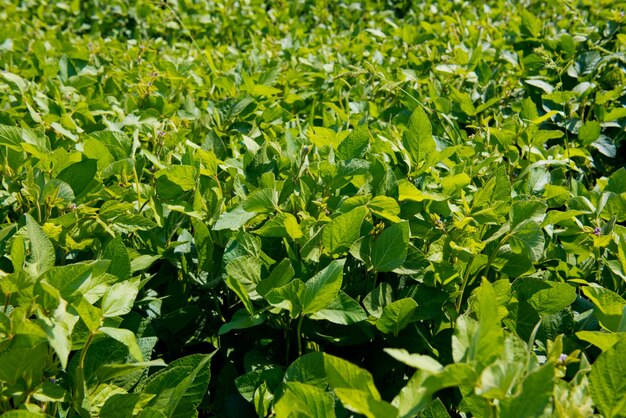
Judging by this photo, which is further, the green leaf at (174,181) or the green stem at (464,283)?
the green leaf at (174,181)

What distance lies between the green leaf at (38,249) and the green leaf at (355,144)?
0.88m

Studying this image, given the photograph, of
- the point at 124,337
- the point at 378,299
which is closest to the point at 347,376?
the point at 124,337

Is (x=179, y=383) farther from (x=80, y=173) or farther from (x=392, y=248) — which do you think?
(x=80, y=173)

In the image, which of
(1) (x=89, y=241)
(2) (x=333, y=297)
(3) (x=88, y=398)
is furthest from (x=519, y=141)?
(3) (x=88, y=398)

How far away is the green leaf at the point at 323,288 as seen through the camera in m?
Result: 1.48

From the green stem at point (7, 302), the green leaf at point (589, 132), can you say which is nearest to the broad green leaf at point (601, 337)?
the green stem at point (7, 302)

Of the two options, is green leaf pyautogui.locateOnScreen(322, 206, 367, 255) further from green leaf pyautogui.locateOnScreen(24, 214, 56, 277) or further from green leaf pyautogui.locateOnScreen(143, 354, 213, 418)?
green leaf pyautogui.locateOnScreen(24, 214, 56, 277)

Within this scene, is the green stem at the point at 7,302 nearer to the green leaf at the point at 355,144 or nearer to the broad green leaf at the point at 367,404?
the broad green leaf at the point at 367,404

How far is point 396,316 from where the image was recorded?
158 cm

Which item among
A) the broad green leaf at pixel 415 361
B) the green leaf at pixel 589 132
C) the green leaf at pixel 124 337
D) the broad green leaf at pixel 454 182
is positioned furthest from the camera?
the green leaf at pixel 589 132

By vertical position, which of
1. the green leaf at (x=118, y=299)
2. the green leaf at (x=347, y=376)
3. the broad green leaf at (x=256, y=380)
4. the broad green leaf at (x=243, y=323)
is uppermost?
the green leaf at (x=347, y=376)

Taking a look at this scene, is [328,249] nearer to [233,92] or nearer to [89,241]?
[89,241]

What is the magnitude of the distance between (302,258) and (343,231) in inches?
5.4

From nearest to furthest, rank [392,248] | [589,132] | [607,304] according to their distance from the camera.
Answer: [607,304]
[392,248]
[589,132]
